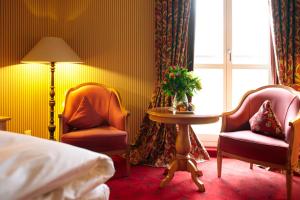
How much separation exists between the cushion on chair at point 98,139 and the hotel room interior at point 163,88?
0.4 inches

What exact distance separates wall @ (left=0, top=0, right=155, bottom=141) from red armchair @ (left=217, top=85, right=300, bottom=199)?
47.9 inches

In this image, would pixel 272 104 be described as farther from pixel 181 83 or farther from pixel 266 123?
pixel 181 83

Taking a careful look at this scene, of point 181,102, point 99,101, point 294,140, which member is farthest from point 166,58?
point 294,140

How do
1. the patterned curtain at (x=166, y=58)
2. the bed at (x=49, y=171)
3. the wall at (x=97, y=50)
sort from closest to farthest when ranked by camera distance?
the bed at (x=49, y=171) < the patterned curtain at (x=166, y=58) < the wall at (x=97, y=50)

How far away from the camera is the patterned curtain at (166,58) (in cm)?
358

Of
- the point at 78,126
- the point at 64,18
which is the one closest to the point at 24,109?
the point at 78,126

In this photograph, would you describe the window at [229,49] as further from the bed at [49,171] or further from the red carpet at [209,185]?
the bed at [49,171]

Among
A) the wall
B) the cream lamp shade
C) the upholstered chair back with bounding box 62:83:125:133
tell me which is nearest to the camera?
the cream lamp shade

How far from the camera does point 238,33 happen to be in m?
3.93

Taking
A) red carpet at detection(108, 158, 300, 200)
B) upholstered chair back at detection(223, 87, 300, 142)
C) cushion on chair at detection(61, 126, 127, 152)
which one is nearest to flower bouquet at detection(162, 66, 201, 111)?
upholstered chair back at detection(223, 87, 300, 142)

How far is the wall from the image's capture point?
3.77m

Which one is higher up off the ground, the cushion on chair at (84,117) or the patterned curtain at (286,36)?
the patterned curtain at (286,36)

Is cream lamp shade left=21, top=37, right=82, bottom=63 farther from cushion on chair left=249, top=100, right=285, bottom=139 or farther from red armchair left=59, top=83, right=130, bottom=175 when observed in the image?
cushion on chair left=249, top=100, right=285, bottom=139

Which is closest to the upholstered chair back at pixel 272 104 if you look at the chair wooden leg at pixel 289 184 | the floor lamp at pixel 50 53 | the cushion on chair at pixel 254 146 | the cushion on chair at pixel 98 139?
the cushion on chair at pixel 254 146
